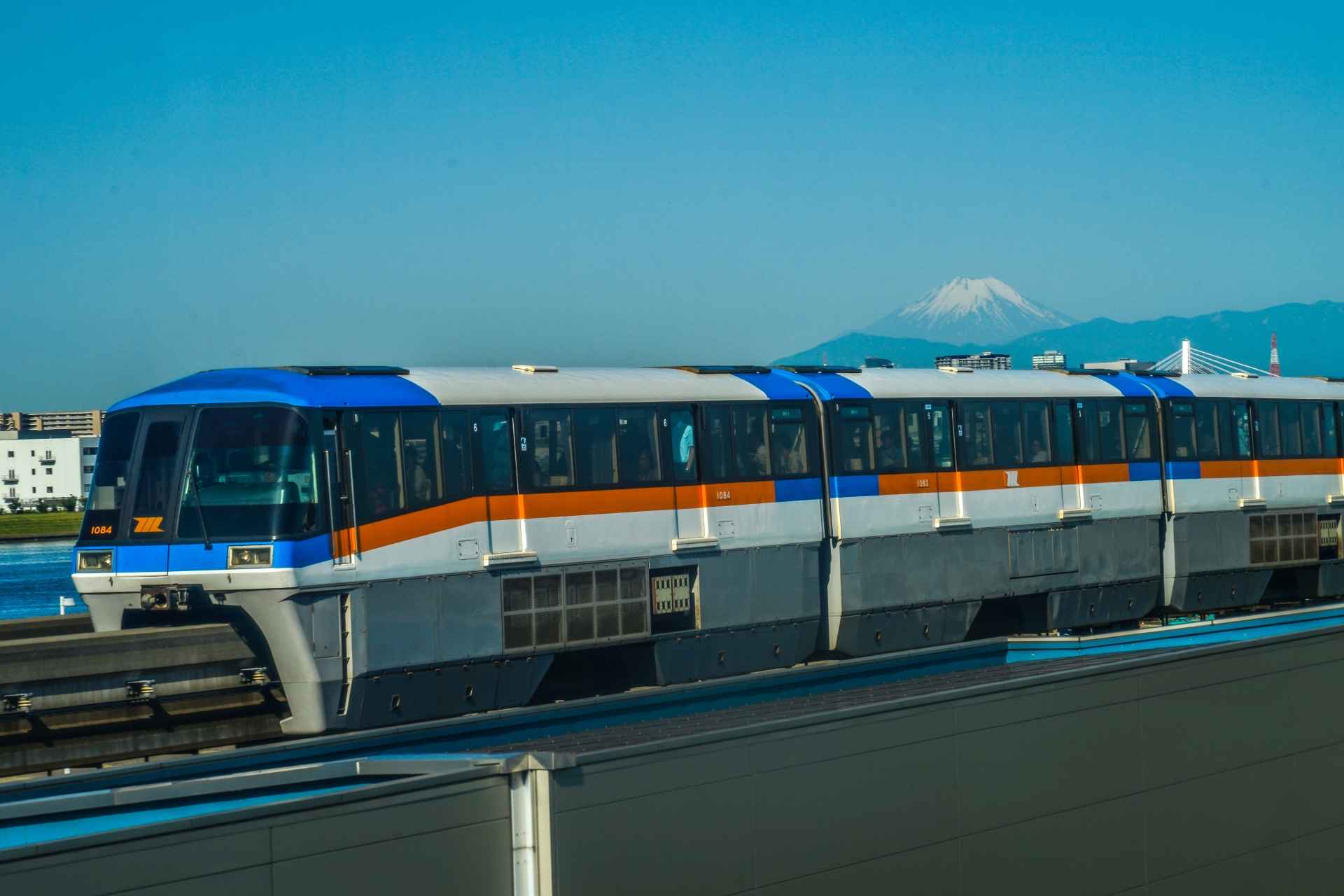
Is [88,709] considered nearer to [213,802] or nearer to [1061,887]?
[213,802]

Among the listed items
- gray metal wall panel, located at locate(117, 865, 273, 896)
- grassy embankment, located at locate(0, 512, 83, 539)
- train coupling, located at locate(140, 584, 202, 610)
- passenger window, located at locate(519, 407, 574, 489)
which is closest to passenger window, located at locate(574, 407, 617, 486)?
passenger window, located at locate(519, 407, 574, 489)

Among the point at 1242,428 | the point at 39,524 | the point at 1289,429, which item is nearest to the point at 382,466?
the point at 1242,428

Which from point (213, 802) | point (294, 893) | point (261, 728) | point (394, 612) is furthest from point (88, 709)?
Answer: point (294, 893)

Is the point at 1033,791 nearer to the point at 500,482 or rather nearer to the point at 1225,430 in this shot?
the point at 500,482

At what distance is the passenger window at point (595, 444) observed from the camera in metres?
17.2

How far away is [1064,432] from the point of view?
22938mm

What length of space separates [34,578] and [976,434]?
81.8m

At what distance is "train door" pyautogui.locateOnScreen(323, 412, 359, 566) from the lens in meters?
14.8

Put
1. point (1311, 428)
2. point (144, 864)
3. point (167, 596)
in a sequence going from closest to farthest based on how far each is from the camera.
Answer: point (144, 864)
point (167, 596)
point (1311, 428)

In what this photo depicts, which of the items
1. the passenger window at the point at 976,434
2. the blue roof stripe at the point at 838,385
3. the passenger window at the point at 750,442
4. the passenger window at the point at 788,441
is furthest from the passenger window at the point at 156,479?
the passenger window at the point at 976,434

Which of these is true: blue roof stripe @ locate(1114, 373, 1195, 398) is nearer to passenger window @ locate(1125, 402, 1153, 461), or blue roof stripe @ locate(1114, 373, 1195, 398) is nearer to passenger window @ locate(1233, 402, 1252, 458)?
passenger window @ locate(1125, 402, 1153, 461)

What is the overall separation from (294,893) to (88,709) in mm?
6766

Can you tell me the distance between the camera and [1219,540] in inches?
995

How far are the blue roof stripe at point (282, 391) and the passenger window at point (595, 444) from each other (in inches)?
79.7
